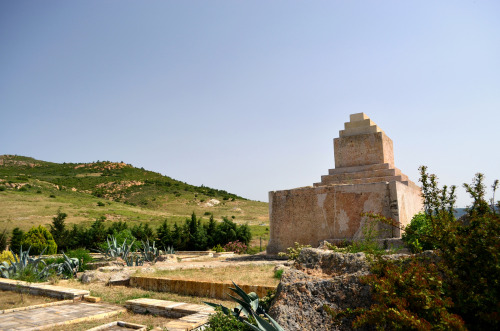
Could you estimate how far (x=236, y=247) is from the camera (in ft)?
59.5

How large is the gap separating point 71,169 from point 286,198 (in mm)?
70988

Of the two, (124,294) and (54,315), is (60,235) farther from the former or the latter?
(54,315)

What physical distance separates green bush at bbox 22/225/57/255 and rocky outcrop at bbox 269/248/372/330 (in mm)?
16445

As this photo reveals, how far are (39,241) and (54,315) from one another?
1301cm

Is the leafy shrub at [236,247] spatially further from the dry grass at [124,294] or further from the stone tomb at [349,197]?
the dry grass at [124,294]

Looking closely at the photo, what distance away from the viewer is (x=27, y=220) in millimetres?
29250

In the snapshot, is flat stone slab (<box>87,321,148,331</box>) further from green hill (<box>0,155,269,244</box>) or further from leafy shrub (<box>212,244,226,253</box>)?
green hill (<box>0,155,269,244</box>)

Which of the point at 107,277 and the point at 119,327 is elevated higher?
the point at 107,277

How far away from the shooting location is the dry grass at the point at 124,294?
20.9ft

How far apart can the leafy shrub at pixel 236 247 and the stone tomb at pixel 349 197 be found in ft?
21.5

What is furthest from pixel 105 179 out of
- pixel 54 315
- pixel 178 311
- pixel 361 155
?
pixel 178 311

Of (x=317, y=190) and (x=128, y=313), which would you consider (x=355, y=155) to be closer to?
(x=317, y=190)

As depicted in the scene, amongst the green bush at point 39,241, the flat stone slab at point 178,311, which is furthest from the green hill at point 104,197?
the flat stone slab at point 178,311

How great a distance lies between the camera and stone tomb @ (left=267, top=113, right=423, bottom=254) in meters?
9.88
